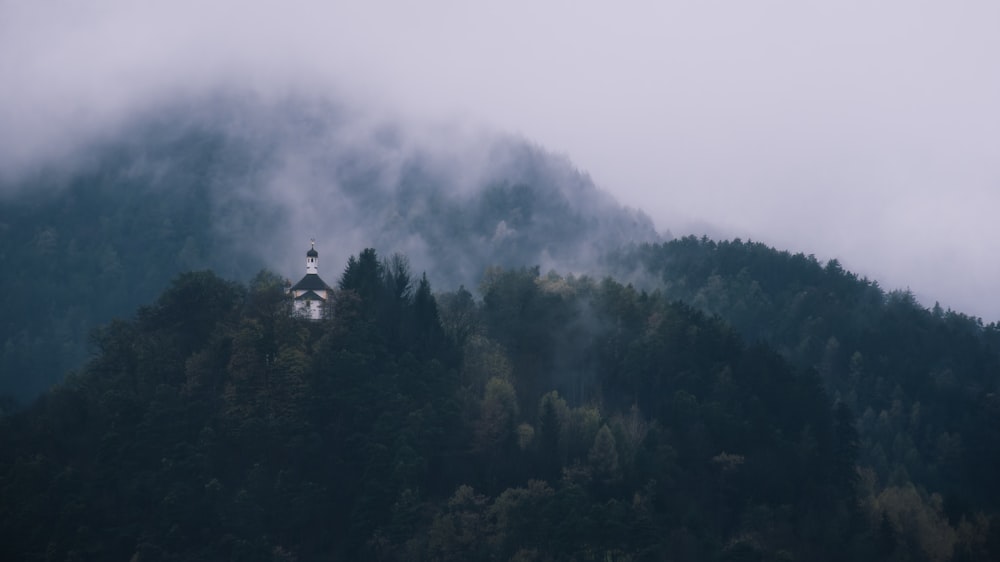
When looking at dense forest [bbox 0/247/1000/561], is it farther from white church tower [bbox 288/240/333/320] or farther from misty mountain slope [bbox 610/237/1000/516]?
misty mountain slope [bbox 610/237/1000/516]

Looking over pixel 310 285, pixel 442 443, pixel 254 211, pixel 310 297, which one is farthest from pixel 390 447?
pixel 254 211

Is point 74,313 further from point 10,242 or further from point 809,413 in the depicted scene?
point 809,413

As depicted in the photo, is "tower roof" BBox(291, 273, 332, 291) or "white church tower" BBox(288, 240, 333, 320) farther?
"tower roof" BBox(291, 273, 332, 291)

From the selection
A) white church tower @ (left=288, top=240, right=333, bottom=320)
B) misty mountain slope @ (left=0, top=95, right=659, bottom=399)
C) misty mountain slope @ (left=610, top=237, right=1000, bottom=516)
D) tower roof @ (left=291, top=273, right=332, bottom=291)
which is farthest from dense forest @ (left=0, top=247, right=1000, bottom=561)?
misty mountain slope @ (left=0, top=95, right=659, bottom=399)

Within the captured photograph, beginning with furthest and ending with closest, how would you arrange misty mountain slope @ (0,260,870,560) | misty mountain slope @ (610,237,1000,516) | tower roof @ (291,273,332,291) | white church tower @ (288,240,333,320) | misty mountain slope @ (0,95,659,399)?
misty mountain slope @ (0,95,659,399)
misty mountain slope @ (610,237,1000,516)
tower roof @ (291,273,332,291)
white church tower @ (288,240,333,320)
misty mountain slope @ (0,260,870,560)

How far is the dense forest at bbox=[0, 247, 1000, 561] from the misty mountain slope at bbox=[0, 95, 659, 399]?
50.8m

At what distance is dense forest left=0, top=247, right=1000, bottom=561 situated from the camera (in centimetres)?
→ 6806

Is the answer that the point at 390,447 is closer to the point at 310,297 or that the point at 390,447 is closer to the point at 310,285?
the point at 310,297

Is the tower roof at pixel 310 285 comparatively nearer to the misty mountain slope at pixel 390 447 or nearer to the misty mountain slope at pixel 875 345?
the misty mountain slope at pixel 390 447

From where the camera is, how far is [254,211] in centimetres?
16200

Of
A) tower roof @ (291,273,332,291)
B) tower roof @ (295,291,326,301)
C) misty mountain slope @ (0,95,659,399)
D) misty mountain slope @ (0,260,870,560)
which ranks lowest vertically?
misty mountain slope @ (0,260,870,560)

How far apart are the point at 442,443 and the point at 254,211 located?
3807 inches

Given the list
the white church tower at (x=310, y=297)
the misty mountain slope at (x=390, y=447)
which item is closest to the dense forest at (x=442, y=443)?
the misty mountain slope at (x=390, y=447)

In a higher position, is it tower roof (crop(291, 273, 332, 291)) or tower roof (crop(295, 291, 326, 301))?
tower roof (crop(291, 273, 332, 291))
